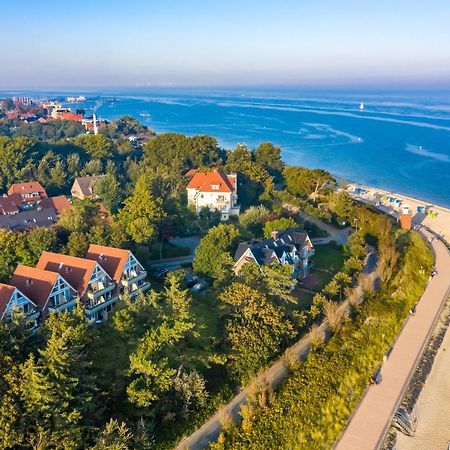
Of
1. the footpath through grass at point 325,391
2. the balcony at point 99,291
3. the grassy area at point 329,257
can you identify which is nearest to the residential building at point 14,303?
the balcony at point 99,291

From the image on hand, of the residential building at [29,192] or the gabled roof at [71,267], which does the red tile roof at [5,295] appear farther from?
the residential building at [29,192]

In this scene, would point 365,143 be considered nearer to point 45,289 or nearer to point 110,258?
point 110,258

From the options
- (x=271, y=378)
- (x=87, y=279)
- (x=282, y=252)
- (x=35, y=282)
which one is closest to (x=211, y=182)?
(x=282, y=252)

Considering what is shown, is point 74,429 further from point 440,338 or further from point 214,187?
point 214,187

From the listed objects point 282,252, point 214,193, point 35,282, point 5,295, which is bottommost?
point 214,193

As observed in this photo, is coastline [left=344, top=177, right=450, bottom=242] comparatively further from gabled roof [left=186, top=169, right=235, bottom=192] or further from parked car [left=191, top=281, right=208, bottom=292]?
parked car [left=191, top=281, right=208, bottom=292]

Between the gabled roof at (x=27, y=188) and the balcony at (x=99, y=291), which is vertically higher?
the balcony at (x=99, y=291)

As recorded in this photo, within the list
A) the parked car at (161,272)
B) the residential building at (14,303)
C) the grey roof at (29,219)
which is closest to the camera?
the residential building at (14,303)

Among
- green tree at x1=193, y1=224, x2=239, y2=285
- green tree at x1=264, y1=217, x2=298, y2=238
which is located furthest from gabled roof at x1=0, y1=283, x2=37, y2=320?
green tree at x1=264, y1=217, x2=298, y2=238
